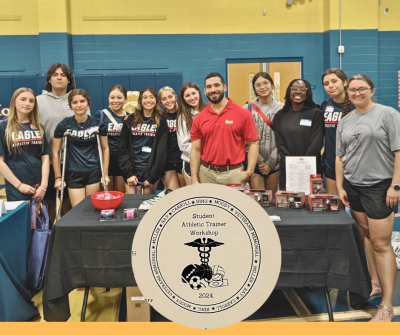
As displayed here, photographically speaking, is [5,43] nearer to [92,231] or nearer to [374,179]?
[92,231]

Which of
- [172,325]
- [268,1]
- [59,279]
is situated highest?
[268,1]

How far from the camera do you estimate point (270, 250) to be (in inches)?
25.0

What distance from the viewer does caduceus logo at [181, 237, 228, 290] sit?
0.64 metres

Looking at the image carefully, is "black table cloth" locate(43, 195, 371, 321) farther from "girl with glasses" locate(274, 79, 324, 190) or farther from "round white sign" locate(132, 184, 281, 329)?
"round white sign" locate(132, 184, 281, 329)

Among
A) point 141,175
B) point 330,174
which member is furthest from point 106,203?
point 330,174

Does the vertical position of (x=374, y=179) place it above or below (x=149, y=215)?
below

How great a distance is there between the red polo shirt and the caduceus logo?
2163 mm

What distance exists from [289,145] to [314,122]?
0.90 ft

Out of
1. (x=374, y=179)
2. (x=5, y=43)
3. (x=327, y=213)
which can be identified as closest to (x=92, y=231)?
(x=327, y=213)

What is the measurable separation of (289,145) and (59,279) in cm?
202

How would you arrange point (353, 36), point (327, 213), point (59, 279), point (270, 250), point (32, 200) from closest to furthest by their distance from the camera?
point (270, 250) < point (59, 279) < point (327, 213) < point (32, 200) < point (353, 36)

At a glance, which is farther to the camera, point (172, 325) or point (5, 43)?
point (5, 43)

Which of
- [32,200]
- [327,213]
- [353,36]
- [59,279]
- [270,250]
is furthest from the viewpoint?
[353,36]

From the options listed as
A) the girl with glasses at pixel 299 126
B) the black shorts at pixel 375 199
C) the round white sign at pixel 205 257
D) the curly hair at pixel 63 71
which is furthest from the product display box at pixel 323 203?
the curly hair at pixel 63 71
